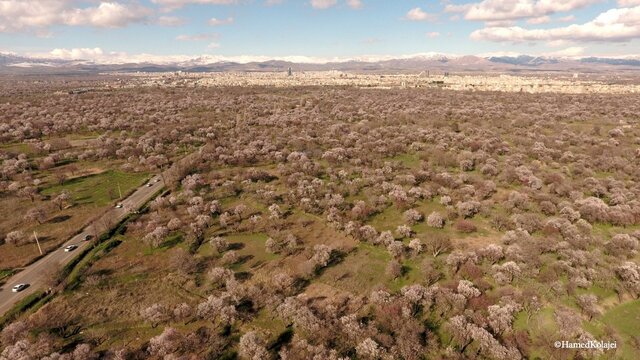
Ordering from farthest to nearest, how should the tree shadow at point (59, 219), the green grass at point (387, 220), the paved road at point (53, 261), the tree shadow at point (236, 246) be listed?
the tree shadow at point (59, 219) → the green grass at point (387, 220) → the tree shadow at point (236, 246) → the paved road at point (53, 261)

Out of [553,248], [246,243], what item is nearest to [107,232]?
[246,243]

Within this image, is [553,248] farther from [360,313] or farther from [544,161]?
[544,161]

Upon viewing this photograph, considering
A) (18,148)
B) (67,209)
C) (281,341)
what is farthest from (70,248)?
(18,148)

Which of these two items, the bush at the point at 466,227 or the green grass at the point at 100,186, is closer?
the bush at the point at 466,227

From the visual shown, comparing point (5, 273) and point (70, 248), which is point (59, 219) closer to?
point (70, 248)

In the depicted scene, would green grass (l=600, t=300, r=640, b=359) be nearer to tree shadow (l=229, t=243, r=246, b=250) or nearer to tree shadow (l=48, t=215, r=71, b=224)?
tree shadow (l=229, t=243, r=246, b=250)

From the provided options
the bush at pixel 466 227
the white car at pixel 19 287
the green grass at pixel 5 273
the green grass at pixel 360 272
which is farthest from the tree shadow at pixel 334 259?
the green grass at pixel 5 273

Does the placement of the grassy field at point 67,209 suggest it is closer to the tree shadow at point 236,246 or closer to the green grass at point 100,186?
the green grass at point 100,186
